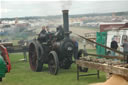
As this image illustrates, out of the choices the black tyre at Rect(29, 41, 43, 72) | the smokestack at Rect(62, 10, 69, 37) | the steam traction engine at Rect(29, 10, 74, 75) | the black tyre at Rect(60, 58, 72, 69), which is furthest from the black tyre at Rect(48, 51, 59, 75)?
the smokestack at Rect(62, 10, 69, 37)

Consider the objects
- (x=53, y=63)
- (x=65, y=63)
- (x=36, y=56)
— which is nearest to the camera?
(x=53, y=63)

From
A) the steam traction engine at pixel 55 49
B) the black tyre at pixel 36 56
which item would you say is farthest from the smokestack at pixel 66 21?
the black tyre at pixel 36 56

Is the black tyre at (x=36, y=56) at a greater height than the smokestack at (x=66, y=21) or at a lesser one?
lesser

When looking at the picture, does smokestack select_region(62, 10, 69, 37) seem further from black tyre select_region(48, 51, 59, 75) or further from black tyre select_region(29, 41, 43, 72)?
black tyre select_region(29, 41, 43, 72)

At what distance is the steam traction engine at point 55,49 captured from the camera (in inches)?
372

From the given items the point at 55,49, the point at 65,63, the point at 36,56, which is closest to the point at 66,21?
the point at 55,49

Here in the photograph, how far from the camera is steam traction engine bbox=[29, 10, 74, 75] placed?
372 inches

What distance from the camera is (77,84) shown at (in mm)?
7336

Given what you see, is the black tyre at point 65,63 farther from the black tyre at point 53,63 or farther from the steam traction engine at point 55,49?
the black tyre at point 53,63

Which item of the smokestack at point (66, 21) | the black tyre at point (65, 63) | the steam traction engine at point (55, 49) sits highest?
the smokestack at point (66, 21)

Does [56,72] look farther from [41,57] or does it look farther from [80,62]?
[80,62]

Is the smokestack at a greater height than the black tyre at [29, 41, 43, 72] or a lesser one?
greater

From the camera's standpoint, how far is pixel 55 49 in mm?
9781

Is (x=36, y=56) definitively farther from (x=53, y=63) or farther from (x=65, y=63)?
(x=65, y=63)
